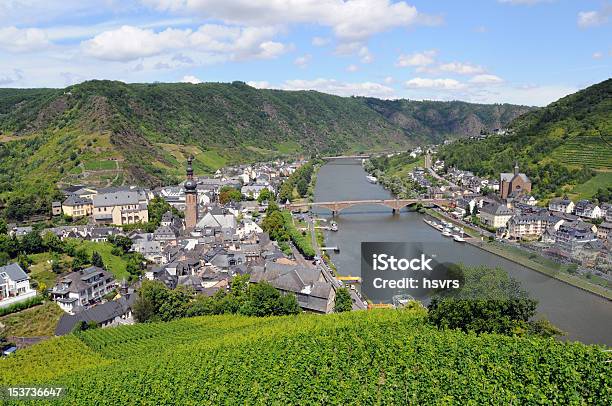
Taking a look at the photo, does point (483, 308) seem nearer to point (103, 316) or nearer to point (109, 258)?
point (103, 316)

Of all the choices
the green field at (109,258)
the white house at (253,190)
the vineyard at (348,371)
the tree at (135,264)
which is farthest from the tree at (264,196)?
the vineyard at (348,371)

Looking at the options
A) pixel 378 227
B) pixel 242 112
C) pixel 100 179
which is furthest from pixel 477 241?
pixel 242 112

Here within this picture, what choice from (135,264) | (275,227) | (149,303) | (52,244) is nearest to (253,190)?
(275,227)

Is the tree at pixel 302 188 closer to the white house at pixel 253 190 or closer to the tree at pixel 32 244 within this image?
the white house at pixel 253 190

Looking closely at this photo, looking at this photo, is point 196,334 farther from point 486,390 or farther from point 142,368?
point 486,390

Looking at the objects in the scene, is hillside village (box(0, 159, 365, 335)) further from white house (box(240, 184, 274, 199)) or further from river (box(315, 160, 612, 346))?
river (box(315, 160, 612, 346))

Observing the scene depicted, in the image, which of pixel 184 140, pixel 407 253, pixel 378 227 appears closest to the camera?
pixel 407 253

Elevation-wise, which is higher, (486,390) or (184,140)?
(184,140)
